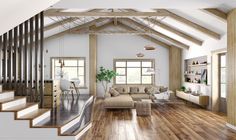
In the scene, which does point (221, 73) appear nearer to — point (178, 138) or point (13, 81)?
point (178, 138)

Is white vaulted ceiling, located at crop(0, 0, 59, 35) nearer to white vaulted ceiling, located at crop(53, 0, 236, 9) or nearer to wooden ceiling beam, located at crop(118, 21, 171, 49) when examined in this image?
white vaulted ceiling, located at crop(53, 0, 236, 9)

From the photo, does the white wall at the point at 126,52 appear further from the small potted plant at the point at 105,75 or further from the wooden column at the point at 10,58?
the wooden column at the point at 10,58

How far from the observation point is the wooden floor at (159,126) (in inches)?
220

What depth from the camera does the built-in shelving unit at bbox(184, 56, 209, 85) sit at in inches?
413

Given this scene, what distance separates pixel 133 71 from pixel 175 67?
232cm

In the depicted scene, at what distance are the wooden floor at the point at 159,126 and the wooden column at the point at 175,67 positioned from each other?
16.1ft

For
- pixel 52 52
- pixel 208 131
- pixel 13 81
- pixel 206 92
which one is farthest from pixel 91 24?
pixel 208 131

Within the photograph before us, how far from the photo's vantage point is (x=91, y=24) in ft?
42.6

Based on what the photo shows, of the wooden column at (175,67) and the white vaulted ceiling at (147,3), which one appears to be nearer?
A: the white vaulted ceiling at (147,3)

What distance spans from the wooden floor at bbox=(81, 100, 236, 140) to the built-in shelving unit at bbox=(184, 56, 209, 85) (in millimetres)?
2226

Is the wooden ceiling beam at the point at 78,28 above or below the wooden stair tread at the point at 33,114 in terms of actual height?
above

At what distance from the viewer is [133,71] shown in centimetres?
1412

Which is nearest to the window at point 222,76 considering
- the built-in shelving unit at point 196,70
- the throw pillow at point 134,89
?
the built-in shelving unit at point 196,70

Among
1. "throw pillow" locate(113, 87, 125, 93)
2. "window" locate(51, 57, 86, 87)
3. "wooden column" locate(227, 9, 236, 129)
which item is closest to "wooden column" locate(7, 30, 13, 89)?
"wooden column" locate(227, 9, 236, 129)
